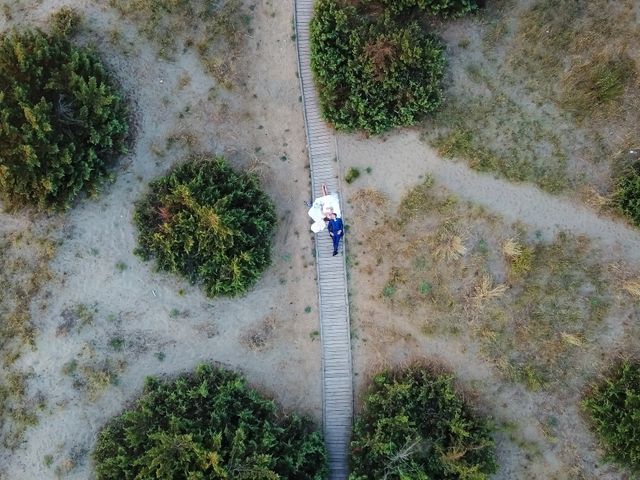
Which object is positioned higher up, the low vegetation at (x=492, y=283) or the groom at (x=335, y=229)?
the groom at (x=335, y=229)

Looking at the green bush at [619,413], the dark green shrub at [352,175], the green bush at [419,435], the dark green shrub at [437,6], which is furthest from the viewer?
the dark green shrub at [352,175]

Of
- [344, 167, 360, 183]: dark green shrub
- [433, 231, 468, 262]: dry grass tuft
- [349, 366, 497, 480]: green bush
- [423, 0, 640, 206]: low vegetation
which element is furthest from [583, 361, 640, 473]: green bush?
[344, 167, 360, 183]: dark green shrub

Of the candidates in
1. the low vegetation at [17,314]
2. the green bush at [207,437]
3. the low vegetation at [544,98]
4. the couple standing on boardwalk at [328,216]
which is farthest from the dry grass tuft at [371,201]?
the low vegetation at [17,314]

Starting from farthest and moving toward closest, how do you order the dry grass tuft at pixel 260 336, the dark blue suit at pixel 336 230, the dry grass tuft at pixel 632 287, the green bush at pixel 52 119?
the dry grass tuft at pixel 260 336 → the dark blue suit at pixel 336 230 → the dry grass tuft at pixel 632 287 → the green bush at pixel 52 119

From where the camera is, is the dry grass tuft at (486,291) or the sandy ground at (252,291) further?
the dry grass tuft at (486,291)

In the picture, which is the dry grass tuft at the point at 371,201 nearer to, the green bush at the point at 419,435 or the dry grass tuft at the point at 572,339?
the green bush at the point at 419,435

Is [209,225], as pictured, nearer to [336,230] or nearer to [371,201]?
[336,230]

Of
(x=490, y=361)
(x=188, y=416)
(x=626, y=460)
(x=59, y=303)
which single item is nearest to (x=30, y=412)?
(x=59, y=303)

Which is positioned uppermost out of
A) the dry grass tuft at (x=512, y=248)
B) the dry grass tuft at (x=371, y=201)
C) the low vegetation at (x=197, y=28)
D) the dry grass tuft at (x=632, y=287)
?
the low vegetation at (x=197, y=28)
